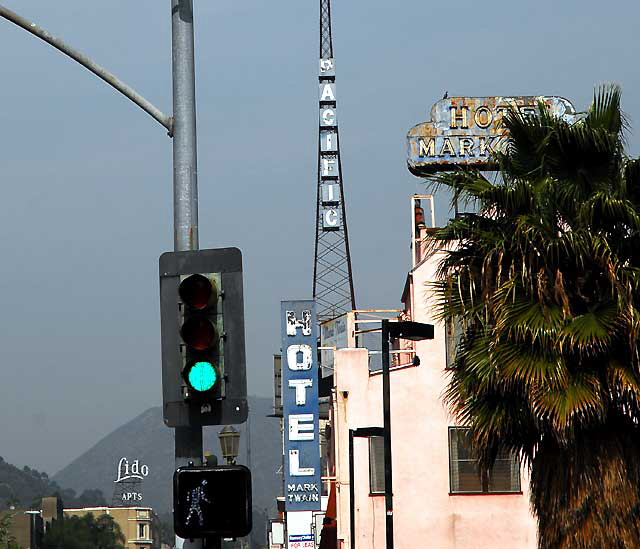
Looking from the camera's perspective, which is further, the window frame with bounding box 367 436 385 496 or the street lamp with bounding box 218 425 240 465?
the window frame with bounding box 367 436 385 496

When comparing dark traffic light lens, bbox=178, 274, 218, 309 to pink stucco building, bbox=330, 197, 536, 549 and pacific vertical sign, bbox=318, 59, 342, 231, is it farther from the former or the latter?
pacific vertical sign, bbox=318, 59, 342, 231

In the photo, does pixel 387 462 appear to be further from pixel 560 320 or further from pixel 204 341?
pixel 204 341

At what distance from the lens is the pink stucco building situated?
1506 inches

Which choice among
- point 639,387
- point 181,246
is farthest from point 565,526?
point 181,246

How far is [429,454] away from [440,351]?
122 inches

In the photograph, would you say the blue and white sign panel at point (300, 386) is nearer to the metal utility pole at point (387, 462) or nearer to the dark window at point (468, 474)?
the dark window at point (468, 474)

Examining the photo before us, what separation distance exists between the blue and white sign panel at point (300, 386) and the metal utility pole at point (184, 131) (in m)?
34.9

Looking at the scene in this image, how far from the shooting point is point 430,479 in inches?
1518

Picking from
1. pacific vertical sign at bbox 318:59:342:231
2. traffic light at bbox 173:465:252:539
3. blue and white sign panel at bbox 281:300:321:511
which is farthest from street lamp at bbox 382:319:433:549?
pacific vertical sign at bbox 318:59:342:231

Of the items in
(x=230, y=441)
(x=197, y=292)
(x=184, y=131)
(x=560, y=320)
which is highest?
(x=184, y=131)

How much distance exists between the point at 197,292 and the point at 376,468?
95.5 feet

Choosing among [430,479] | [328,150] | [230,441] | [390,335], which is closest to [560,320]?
[390,335]

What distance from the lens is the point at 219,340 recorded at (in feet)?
34.9

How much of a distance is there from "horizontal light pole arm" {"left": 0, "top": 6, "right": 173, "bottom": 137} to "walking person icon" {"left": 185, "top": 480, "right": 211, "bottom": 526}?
3.67m
